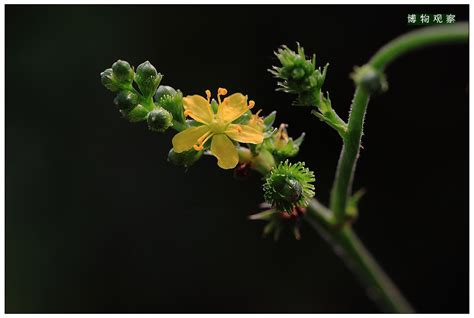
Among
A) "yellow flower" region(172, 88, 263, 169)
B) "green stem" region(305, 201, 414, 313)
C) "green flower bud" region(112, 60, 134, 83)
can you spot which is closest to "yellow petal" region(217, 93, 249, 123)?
"yellow flower" region(172, 88, 263, 169)

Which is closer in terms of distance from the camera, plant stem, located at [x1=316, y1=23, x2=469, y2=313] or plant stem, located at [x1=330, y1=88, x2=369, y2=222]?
plant stem, located at [x1=316, y1=23, x2=469, y2=313]

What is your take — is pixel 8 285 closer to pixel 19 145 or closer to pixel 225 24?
pixel 19 145


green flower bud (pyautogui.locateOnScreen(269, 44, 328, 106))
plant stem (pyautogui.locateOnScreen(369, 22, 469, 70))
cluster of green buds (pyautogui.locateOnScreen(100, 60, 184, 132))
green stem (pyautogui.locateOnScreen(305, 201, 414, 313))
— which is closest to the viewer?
plant stem (pyautogui.locateOnScreen(369, 22, 469, 70))

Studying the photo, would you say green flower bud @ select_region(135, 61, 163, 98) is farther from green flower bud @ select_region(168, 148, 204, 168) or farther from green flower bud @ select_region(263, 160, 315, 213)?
green flower bud @ select_region(263, 160, 315, 213)

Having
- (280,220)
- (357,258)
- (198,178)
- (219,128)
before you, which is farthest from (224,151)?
(198,178)

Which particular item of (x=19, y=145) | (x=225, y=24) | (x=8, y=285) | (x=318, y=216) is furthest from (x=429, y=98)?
(x=8, y=285)

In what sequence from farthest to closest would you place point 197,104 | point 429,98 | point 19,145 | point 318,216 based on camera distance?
point 19,145
point 429,98
point 318,216
point 197,104
